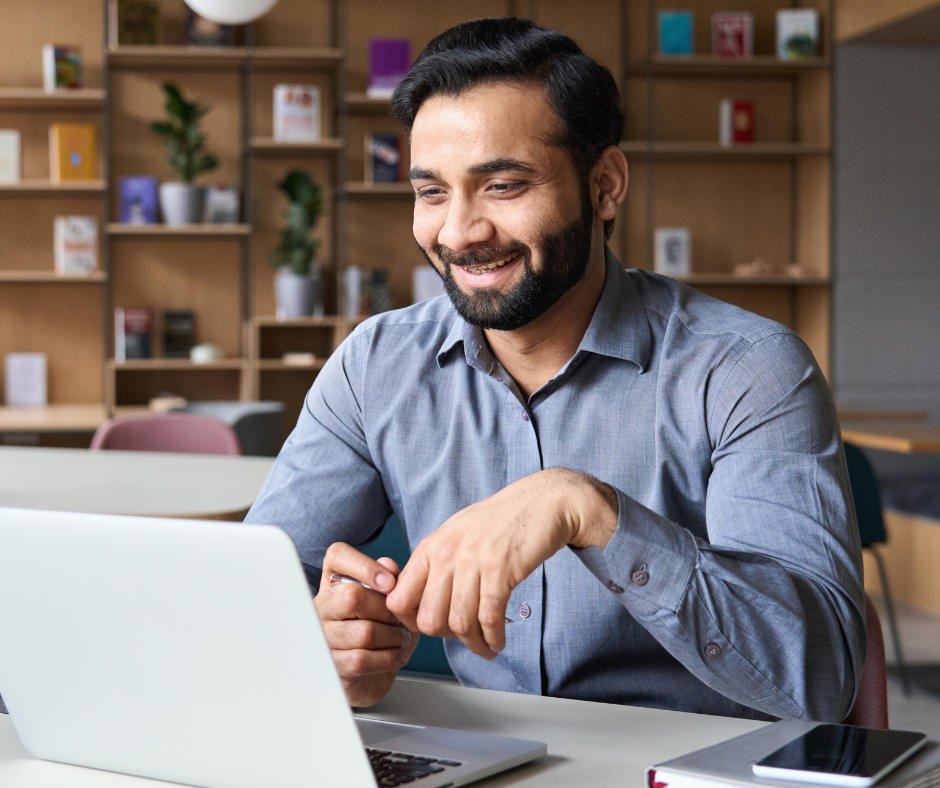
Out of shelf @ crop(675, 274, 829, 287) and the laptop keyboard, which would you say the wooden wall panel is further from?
the laptop keyboard

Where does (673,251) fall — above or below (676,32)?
below

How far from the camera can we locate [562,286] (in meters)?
1.31

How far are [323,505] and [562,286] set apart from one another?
418mm

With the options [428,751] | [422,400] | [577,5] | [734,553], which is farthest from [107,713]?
[577,5]

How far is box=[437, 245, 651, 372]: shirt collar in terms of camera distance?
4.26 feet

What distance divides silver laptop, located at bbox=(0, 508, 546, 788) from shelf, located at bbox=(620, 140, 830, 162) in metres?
4.81

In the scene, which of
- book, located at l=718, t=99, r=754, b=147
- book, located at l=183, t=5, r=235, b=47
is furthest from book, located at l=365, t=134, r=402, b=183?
book, located at l=718, t=99, r=754, b=147

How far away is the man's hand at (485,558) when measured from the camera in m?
0.84

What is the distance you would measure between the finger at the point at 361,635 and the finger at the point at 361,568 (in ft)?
0.16

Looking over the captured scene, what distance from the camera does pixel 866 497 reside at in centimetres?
317

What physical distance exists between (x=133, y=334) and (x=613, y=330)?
4346 mm

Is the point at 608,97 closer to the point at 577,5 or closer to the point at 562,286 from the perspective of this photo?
the point at 562,286

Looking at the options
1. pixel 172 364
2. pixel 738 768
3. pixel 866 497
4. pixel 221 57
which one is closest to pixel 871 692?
pixel 738 768

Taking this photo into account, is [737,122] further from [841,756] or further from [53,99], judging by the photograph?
[841,756]
